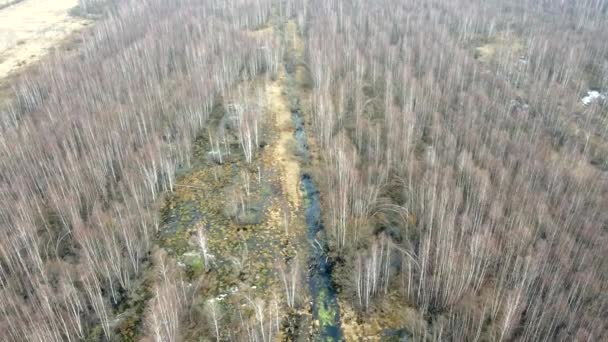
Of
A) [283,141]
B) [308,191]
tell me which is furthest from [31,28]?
[308,191]

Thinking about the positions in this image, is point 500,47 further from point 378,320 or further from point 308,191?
point 378,320

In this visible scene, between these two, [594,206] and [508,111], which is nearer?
[594,206]

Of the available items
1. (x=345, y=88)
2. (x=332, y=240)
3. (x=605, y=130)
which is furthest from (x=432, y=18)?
(x=332, y=240)

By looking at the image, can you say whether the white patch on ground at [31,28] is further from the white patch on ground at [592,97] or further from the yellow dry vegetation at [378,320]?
the white patch on ground at [592,97]

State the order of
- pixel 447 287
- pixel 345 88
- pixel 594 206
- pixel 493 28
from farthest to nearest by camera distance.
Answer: pixel 493 28
pixel 345 88
pixel 594 206
pixel 447 287

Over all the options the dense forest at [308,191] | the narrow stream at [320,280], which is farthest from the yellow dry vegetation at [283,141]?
the narrow stream at [320,280]

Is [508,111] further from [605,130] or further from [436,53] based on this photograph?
[436,53]

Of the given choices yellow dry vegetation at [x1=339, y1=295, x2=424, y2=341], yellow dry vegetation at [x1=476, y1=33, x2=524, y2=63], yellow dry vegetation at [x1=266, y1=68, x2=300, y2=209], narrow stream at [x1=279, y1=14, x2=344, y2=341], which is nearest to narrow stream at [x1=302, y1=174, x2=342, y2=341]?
narrow stream at [x1=279, y1=14, x2=344, y2=341]
